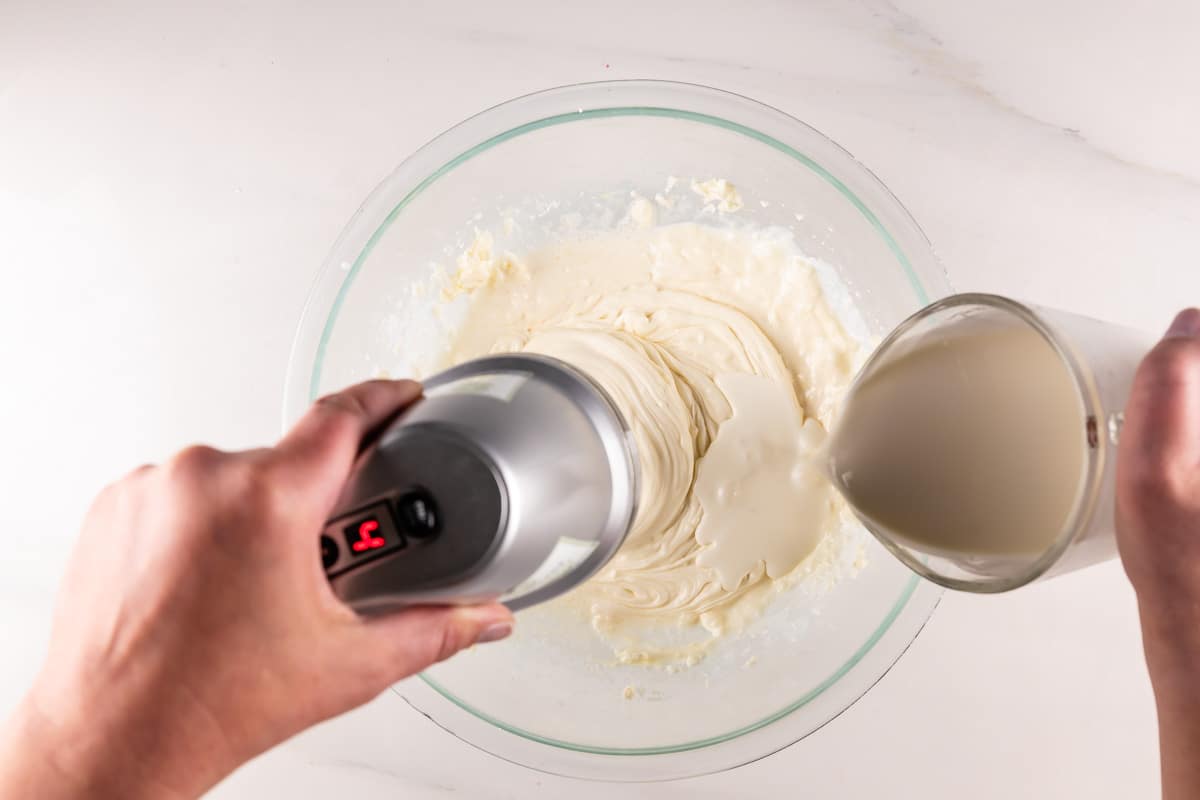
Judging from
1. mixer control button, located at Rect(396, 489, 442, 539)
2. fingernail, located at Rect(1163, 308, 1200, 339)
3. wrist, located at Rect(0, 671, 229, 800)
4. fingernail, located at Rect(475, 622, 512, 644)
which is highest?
fingernail, located at Rect(1163, 308, 1200, 339)

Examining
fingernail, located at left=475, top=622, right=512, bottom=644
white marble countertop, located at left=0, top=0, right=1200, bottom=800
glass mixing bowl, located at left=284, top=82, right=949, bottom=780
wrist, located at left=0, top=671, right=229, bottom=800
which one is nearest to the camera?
wrist, located at left=0, top=671, right=229, bottom=800

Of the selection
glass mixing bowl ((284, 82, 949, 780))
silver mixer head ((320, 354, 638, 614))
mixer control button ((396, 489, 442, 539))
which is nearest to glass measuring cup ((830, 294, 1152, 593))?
glass mixing bowl ((284, 82, 949, 780))

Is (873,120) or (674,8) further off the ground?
(674,8)

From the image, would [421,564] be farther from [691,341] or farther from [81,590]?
[691,341]

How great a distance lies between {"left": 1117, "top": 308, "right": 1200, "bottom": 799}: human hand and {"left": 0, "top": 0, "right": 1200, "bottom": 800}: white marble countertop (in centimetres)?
50

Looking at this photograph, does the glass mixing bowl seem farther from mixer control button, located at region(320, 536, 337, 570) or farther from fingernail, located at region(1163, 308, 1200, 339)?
mixer control button, located at region(320, 536, 337, 570)

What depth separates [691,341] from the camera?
124 centimetres

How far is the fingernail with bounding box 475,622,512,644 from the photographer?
2.65 ft

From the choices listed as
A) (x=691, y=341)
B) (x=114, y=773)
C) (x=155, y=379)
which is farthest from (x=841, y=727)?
(x=155, y=379)

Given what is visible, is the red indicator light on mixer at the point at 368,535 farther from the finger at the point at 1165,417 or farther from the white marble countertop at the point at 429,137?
the white marble countertop at the point at 429,137

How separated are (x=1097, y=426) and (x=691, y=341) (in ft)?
1.94

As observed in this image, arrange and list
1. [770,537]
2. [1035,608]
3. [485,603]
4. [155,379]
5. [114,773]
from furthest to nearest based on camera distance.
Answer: [155,379] < [1035,608] < [770,537] < [485,603] < [114,773]

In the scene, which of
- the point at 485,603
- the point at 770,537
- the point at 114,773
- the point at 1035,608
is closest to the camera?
the point at 114,773

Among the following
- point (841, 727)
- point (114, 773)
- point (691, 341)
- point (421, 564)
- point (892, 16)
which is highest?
point (892, 16)
